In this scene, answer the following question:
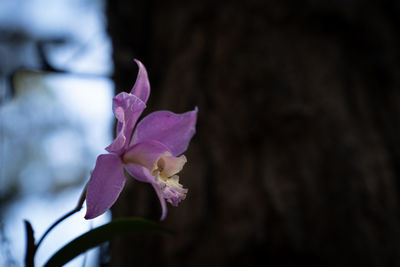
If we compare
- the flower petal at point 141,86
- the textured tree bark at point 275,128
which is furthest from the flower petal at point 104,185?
the textured tree bark at point 275,128

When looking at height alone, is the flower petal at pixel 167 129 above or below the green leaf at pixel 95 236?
above

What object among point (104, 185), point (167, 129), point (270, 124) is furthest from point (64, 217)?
point (270, 124)

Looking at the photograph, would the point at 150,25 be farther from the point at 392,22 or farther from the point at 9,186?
the point at 9,186

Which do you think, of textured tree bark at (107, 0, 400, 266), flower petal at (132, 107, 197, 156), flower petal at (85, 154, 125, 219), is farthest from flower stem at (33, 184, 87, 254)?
textured tree bark at (107, 0, 400, 266)

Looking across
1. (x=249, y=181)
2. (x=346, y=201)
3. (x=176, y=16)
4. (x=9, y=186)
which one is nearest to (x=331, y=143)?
(x=346, y=201)

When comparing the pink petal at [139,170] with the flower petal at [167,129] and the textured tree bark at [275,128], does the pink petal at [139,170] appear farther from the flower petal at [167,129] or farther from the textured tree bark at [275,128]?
the textured tree bark at [275,128]

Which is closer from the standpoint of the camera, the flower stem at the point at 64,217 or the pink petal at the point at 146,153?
the flower stem at the point at 64,217
